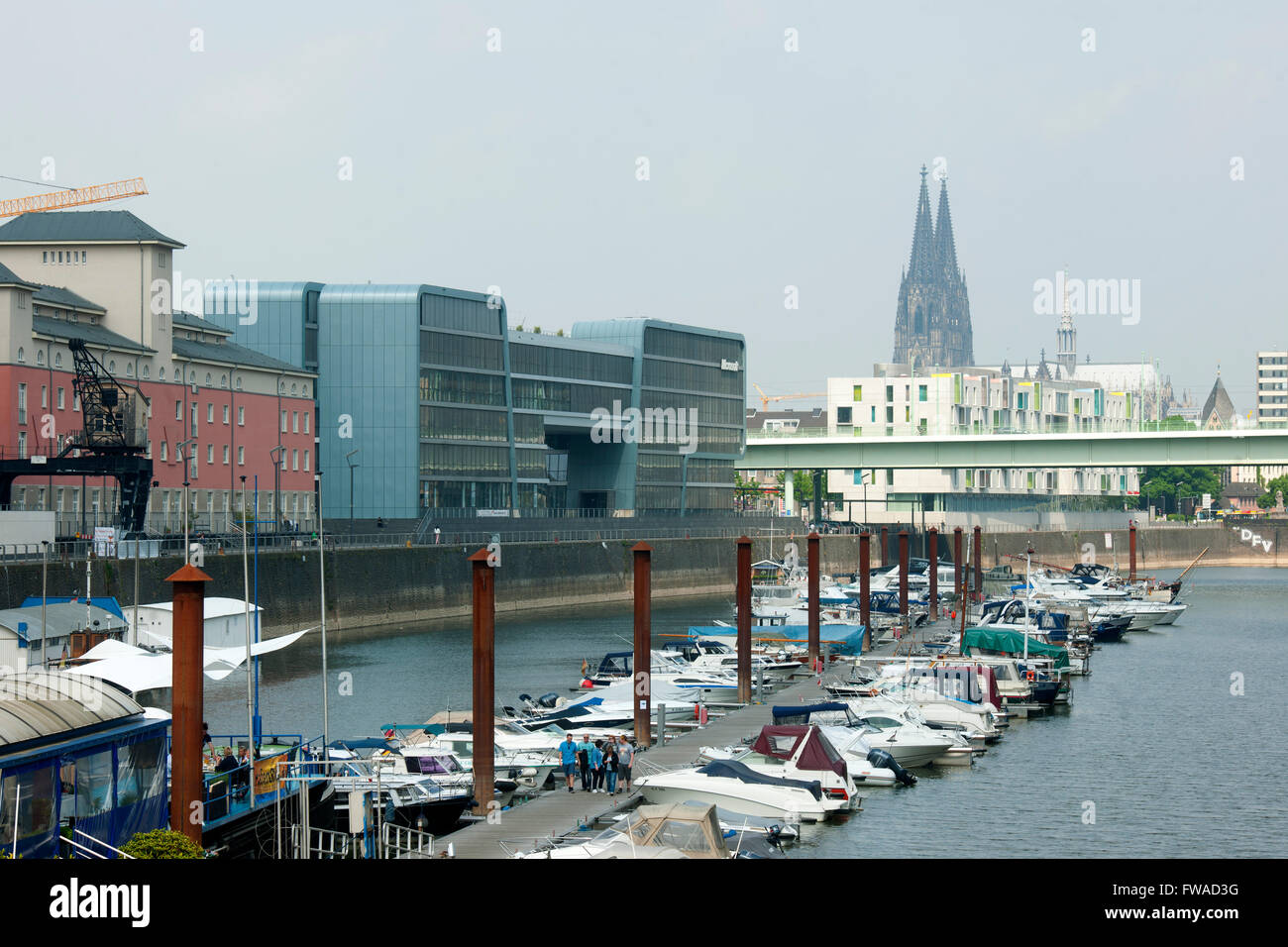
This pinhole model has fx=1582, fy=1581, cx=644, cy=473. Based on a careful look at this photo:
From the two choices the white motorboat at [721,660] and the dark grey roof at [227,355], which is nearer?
the white motorboat at [721,660]

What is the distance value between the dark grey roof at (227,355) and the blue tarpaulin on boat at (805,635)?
49665 mm

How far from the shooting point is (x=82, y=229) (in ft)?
362

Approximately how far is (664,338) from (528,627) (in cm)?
7683

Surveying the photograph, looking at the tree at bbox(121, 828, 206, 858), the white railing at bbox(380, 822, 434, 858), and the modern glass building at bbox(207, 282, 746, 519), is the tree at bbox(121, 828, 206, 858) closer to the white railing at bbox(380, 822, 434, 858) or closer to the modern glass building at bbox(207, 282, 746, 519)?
the white railing at bbox(380, 822, 434, 858)

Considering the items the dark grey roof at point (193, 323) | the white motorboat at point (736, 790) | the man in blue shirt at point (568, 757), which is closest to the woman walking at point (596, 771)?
the man in blue shirt at point (568, 757)

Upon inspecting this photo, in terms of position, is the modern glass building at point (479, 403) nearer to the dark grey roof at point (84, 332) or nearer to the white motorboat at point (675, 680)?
the dark grey roof at point (84, 332)

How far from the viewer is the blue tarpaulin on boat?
74.0 meters

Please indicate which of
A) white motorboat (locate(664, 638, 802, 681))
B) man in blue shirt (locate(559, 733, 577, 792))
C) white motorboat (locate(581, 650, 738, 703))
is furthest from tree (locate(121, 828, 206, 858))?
white motorboat (locate(664, 638, 802, 681))

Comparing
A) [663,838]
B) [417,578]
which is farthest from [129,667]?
[417,578]

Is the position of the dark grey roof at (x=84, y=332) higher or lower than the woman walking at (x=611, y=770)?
higher

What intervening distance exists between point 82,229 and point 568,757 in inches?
3283

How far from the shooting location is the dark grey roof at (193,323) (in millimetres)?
116994

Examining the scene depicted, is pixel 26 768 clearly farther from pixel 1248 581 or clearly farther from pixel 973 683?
pixel 1248 581
